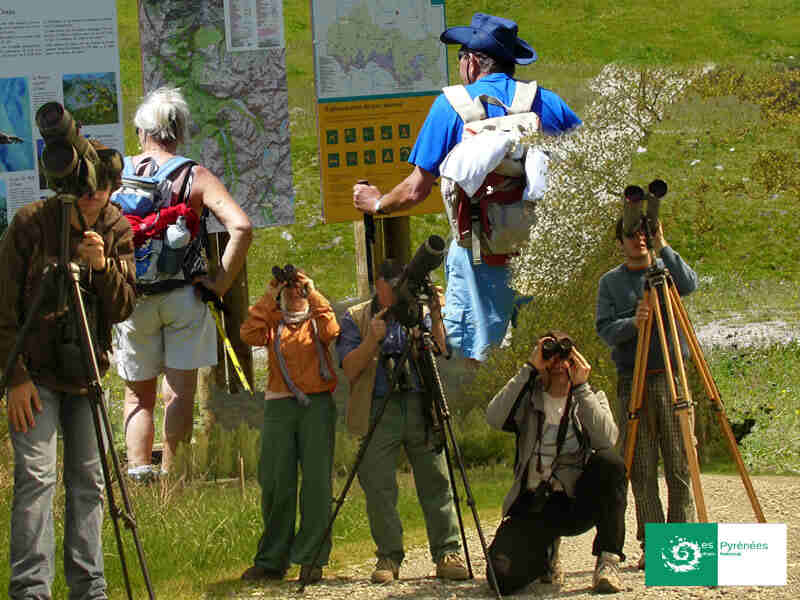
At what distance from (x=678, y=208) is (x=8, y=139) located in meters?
10.8

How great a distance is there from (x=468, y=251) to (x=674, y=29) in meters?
21.7

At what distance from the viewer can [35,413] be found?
16.4 ft

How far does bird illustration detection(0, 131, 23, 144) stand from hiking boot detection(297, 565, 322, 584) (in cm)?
323

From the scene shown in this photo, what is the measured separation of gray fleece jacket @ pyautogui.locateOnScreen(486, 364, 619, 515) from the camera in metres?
6.02

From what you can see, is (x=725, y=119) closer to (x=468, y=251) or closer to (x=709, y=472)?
(x=709, y=472)

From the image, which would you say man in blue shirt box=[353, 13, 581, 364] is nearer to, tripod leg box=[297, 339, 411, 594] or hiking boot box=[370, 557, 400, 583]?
tripod leg box=[297, 339, 411, 594]

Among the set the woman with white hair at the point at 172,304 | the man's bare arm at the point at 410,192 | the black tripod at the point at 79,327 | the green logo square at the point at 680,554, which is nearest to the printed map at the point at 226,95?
the woman with white hair at the point at 172,304

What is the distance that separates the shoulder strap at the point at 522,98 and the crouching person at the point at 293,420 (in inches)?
50.0

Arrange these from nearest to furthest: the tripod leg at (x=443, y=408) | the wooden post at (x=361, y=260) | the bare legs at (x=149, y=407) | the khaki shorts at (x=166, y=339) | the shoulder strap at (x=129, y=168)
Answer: the tripod leg at (x=443, y=408), the shoulder strap at (x=129, y=168), the khaki shorts at (x=166, y=339), the bare legs at (x=149, y=407), the wooden post at (x=361, y=260)

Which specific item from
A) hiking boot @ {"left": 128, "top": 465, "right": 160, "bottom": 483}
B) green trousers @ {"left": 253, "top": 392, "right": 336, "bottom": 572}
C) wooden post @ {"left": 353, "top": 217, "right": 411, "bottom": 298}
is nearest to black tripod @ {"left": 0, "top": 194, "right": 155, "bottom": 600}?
green trousers @ {"left": 253, "top": 392, "right": 336, "bottom": 572}

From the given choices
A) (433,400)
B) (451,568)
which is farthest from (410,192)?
(451,568)

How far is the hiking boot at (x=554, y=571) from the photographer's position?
6.16 meters

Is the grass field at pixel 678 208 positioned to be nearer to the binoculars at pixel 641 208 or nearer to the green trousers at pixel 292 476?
the green trousers at pixel 292 476

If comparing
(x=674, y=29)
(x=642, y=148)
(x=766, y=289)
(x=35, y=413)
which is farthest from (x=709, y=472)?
(x=674, y=29)
